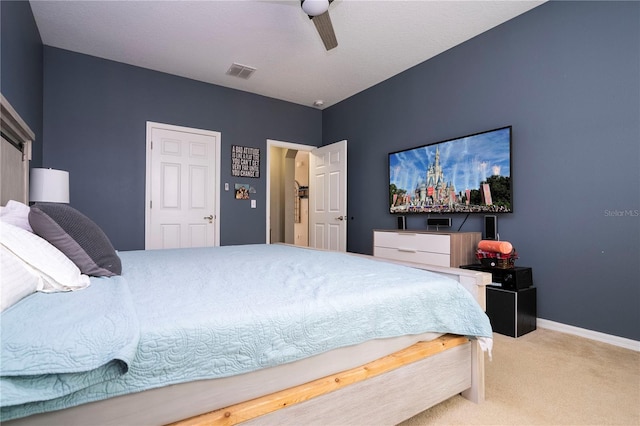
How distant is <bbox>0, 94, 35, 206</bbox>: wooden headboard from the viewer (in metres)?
2.01

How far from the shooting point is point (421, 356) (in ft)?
4.23

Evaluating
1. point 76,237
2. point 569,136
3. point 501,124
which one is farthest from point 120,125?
point 569,136

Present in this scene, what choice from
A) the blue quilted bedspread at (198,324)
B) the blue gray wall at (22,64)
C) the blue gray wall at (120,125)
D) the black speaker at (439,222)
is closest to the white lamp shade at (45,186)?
the blue gray wall at (22,64)

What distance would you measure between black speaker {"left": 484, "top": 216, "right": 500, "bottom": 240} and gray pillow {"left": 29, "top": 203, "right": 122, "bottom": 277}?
9.71ft

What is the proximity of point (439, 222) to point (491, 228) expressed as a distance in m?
0.53

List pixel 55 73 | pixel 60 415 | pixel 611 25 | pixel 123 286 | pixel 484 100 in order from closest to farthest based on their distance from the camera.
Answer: pixel 60 415, pixel 123 286, pixel 611 25, pixel 484 100, pixel 55 73

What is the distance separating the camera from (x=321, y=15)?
227 cm

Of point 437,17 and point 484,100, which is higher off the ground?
point 437,17

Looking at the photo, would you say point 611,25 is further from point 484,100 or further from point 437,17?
point 437,17

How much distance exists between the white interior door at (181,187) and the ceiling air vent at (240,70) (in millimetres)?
830

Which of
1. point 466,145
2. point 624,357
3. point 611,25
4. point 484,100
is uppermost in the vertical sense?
point 611,25

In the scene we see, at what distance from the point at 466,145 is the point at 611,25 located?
1307mm

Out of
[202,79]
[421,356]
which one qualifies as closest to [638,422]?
[421,356]

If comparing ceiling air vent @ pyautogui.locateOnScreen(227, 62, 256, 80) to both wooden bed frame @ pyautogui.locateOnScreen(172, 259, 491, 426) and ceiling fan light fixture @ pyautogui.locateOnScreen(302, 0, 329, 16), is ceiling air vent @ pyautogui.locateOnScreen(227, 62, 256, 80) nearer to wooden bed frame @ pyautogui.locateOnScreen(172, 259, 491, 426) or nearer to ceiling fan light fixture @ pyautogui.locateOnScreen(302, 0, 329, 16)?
ceiling fan light fixture @ pyautogui.locateOnScreen(302, 0, 329, 16)
